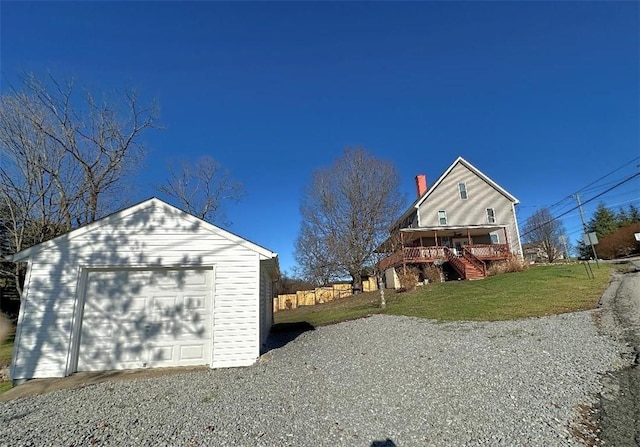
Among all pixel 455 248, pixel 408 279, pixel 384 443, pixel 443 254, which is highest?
pixel 455 248

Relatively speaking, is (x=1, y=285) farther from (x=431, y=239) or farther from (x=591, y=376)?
(x=431, y=239)

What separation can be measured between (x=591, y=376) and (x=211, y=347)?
24.8 feet

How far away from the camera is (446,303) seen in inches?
544

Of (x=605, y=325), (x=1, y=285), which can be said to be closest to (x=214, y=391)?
(x=605, y=325)

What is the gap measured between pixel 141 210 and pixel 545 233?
5311 cm

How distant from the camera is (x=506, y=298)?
13062 millimetres

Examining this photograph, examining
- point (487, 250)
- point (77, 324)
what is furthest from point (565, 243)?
point (77, 324)

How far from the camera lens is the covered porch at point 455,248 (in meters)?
21.3

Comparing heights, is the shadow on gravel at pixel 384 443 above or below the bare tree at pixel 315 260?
below

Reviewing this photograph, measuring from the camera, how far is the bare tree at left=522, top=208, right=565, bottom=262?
3953cm

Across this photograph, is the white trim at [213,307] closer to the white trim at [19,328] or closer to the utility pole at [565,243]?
the white trim at [19,328]

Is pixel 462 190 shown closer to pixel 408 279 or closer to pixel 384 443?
pixel 408 279

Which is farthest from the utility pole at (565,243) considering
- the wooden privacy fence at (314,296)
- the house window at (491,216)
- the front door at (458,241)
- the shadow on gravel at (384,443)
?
the shadow on gravel at (384,443)

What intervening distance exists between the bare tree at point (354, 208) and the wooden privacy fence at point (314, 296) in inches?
79.1
